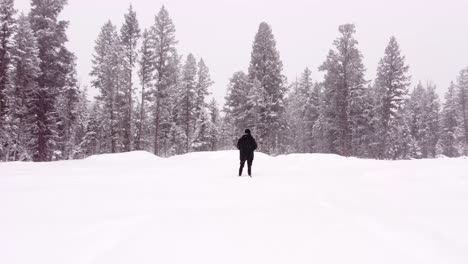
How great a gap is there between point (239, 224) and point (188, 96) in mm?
40286

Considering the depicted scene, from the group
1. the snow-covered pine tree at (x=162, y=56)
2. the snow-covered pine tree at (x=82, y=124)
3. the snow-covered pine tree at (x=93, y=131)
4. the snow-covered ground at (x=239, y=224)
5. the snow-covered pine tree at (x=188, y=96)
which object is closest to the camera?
the snow-covered ground at (x=239, y=224)

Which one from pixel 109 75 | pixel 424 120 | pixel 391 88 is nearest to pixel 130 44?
pixel 109 75

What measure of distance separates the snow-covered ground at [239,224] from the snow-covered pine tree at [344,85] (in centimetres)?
2599

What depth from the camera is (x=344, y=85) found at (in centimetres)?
3425

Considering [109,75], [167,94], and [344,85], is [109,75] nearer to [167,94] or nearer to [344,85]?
[167,94]

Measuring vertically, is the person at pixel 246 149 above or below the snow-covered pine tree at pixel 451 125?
below

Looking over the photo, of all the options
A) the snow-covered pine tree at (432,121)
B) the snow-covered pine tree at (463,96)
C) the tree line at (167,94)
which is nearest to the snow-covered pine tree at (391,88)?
the tree line at (167,94)

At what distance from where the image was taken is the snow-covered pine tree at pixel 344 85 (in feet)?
112

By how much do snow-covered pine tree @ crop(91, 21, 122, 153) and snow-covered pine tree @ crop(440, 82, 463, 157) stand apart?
5255cm

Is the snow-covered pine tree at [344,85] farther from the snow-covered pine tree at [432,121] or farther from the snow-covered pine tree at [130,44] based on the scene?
the snow-covered pine tree at [432,121]

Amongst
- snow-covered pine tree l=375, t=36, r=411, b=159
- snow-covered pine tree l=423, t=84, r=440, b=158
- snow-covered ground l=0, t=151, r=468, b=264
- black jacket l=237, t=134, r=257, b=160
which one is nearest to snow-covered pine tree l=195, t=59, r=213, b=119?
snow-covered pine tree l=375, t=36, r=411, b=159

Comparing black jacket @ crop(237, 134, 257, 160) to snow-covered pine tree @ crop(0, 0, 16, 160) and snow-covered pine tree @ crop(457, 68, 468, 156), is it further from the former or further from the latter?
snow-covered pine tree @ crop(457, 68, 468, 156)

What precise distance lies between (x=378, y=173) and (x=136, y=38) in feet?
101

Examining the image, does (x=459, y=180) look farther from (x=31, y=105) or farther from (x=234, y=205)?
(x=31, y=105)
